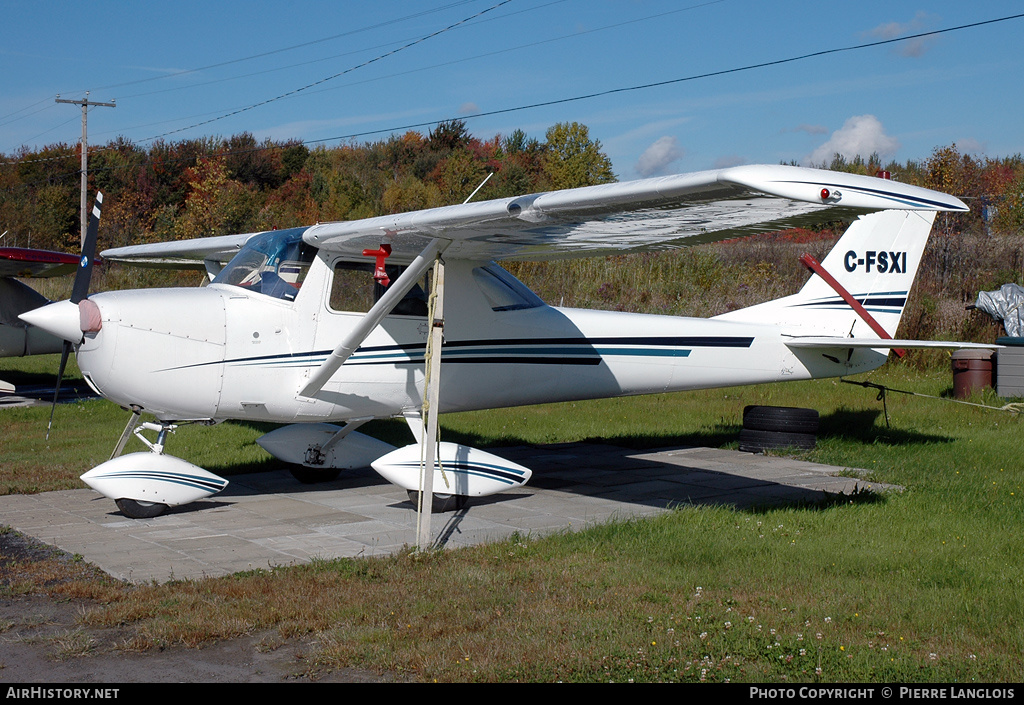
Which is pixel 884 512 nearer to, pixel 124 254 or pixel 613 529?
pixel 613 529

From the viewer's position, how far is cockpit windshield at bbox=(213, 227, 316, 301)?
7766 mm

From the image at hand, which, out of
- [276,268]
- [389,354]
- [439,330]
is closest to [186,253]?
[276,268]

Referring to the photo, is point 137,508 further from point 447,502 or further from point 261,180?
point 261,180

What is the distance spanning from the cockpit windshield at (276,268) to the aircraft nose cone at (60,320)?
128 centimetres

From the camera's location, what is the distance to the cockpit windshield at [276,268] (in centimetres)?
777

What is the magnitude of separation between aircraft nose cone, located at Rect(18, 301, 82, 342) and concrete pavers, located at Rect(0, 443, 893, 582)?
1535 millimetres

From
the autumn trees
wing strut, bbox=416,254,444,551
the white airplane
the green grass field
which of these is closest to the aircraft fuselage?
the white airplane

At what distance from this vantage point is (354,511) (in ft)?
25.6

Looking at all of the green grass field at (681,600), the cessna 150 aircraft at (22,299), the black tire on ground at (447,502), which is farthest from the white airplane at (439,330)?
the cessna 150 aircraft at (22,299)

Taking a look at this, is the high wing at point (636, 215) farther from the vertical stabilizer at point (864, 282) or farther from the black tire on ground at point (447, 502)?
the vertical stabilizer at point (864, 282)

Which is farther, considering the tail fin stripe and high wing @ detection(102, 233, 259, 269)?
high wing @ detection(102, 233, 259, 269)

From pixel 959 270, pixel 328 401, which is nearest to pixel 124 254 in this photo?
pixel 328 401

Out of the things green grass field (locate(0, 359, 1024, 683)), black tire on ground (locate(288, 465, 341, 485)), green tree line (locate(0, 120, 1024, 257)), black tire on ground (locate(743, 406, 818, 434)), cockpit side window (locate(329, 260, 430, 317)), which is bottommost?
black tire on ground (locate(288, 465, 341, 485))

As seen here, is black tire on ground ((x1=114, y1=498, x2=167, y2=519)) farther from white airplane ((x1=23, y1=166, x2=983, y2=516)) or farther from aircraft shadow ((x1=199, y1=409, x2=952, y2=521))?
aircraft shadow ((x1=199, y1=409, x2=952, y2=521))
